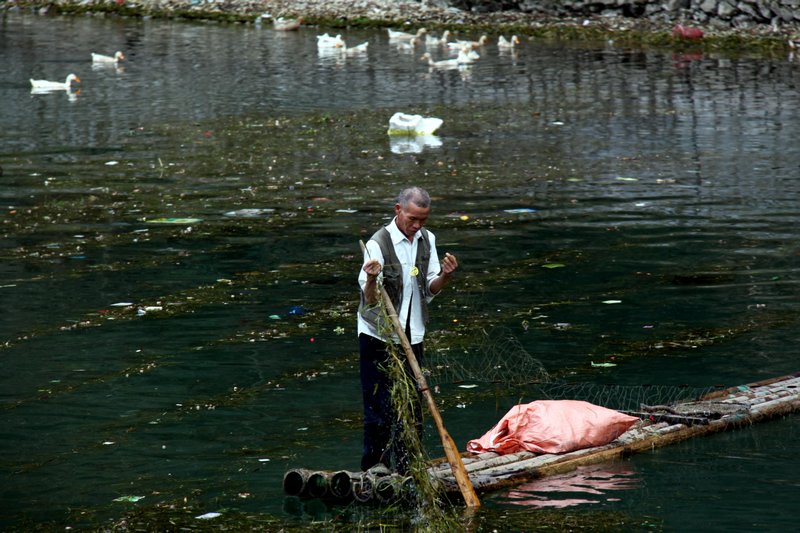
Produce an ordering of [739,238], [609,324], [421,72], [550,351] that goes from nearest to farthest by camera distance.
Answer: [550,351]
[609,324]
[739,238]
[421,72]

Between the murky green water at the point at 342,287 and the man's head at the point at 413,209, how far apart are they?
68.1 inches

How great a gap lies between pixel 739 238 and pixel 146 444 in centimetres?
791

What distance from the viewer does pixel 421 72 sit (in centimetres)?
3042

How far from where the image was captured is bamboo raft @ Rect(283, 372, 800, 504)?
23.0 ft

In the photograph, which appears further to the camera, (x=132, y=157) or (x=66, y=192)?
(x=132, y=157)

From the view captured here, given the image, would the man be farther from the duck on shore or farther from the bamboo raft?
the duck on shore

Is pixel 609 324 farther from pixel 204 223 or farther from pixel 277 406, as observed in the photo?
pixel 204 223

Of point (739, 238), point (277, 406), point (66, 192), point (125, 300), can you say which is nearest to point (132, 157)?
point (66, 192)

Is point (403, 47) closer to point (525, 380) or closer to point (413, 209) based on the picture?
point (525, 380)

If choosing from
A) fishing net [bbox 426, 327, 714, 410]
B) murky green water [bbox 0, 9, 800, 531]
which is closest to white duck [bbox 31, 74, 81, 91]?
murky green water [bbox 0, 9, 800, 531]

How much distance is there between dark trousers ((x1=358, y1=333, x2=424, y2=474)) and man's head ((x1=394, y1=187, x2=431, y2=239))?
28.0 inches

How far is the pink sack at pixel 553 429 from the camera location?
7.71 meters

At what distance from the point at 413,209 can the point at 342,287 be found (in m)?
5.15

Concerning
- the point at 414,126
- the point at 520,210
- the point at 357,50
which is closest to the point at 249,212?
the point at 520,210
